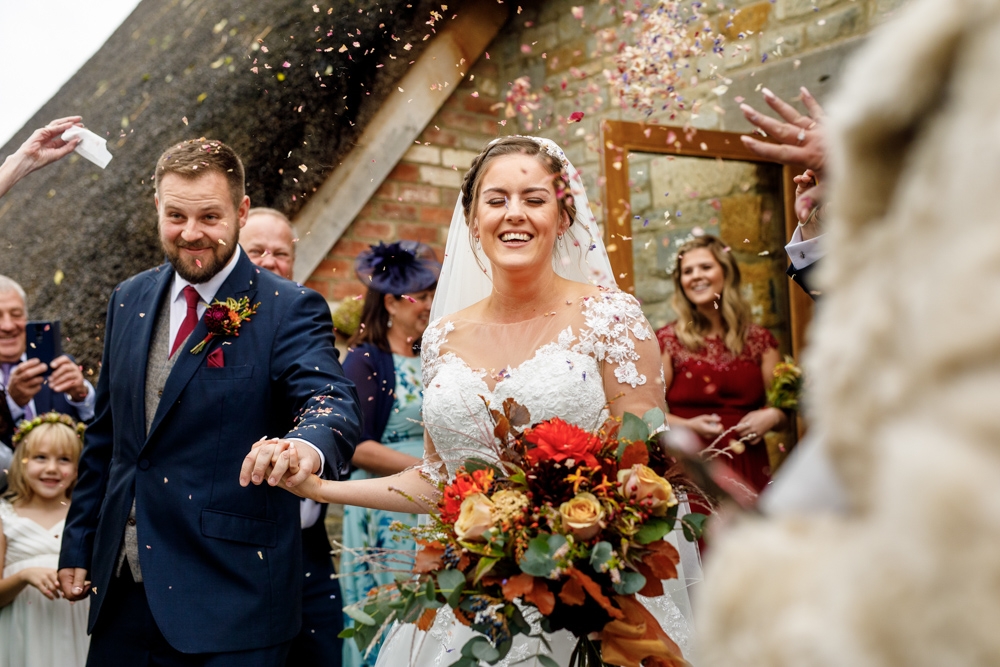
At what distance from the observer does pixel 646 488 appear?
68.7 inches

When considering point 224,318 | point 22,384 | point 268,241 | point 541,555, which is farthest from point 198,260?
point 541,555

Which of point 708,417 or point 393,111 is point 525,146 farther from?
point 393,111

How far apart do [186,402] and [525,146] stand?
1321 millimetres

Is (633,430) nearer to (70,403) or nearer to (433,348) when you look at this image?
(433,348)

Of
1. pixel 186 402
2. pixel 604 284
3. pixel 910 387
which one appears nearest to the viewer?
pixel 910 387

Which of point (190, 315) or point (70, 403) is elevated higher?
point (190, 315)

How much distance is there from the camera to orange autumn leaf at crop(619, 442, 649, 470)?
181cm

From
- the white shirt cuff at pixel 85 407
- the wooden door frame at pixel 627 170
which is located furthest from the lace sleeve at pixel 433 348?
the wooden door frame at pixel 627 170

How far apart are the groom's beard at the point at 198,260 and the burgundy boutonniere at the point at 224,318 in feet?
0.39

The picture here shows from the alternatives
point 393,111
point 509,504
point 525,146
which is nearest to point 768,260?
point 393,111

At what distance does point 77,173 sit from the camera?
5.40 meters

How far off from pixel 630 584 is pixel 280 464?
2.92 feet

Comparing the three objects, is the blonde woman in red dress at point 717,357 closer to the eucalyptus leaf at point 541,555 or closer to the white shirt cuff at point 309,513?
the white shirt cuff at point 309,513

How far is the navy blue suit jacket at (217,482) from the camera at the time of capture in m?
2.58
